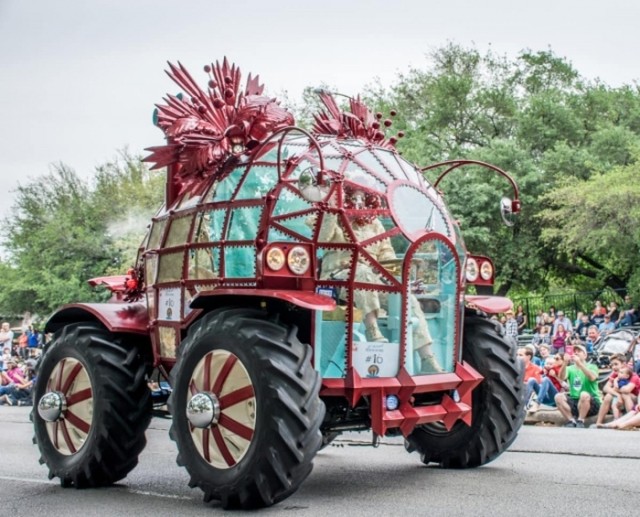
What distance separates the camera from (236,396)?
688 cm

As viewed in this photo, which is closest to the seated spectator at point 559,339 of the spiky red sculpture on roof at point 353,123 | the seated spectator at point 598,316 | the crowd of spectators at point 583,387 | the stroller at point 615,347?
the stroller at point 615,347

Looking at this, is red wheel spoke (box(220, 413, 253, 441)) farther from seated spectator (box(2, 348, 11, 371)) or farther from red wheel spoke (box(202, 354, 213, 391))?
seated spectator (box(2, 348, 11, 371))

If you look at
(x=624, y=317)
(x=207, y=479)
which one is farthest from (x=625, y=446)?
(x=624, y=317)

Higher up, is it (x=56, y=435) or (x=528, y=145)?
(x=528, y=145)

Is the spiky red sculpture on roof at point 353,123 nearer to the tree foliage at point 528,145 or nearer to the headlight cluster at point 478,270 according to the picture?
the headlight cluster at point 478,270

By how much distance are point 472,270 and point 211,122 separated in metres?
2.57

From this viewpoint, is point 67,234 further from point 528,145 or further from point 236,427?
point 236,427

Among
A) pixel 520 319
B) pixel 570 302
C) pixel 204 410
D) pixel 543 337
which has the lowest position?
pixel 543 337

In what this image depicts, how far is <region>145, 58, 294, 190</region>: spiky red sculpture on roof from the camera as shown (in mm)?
8203

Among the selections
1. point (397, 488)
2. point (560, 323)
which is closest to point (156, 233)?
point (397, 488)

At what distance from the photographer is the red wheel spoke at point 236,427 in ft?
22.2

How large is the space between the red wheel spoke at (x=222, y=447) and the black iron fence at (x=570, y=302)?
2364cm

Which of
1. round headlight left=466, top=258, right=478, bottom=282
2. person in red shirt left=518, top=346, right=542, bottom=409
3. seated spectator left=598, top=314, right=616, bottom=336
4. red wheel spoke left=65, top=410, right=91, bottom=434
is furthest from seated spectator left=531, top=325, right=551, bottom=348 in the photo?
red wheel spoke left=65, top=410, right=91, bottom=434

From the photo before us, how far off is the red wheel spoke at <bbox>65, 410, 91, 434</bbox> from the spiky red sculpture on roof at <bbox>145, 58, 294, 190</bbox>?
218cm
